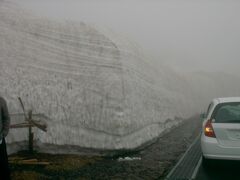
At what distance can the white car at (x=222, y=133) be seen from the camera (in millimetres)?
10305

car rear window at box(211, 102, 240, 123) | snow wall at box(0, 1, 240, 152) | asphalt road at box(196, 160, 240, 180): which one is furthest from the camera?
snow wall at box(0, 1, 240, 152)

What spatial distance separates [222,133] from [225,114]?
1.88 feet

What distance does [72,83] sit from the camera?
14.8 metres

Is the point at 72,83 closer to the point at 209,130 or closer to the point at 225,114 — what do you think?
the point at 209,130

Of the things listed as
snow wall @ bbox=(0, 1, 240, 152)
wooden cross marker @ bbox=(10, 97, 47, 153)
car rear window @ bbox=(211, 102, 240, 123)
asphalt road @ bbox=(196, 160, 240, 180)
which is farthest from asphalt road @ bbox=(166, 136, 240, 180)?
wooden cross marker @ bbox=(10, 97, 47, 153)

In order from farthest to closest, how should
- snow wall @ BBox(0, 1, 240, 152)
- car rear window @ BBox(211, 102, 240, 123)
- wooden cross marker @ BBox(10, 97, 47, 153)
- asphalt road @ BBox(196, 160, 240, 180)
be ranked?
snow wall @ BBox(0, 1, 240, 152)
wooden cross marker @ BBox(10, 97, 47, 153)
car rear window @ BBox(211, 102, 240, 123)
asphalt road @ BBox(196, 160, 240, 180)

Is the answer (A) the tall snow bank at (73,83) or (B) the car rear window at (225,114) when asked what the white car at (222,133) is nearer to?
(B) the car rear window at (225,114)

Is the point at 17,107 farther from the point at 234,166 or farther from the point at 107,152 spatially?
the point at 234,166

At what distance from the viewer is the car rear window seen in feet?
34.7

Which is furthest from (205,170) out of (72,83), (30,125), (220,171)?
(72,83)

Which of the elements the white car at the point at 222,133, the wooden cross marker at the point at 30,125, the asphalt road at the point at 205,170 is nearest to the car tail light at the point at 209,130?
the white car at the point at 222,133

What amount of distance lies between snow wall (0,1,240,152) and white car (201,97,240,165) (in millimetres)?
3906

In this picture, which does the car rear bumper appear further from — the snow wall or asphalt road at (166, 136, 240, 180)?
the snow wall

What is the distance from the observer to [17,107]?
12586 mm
